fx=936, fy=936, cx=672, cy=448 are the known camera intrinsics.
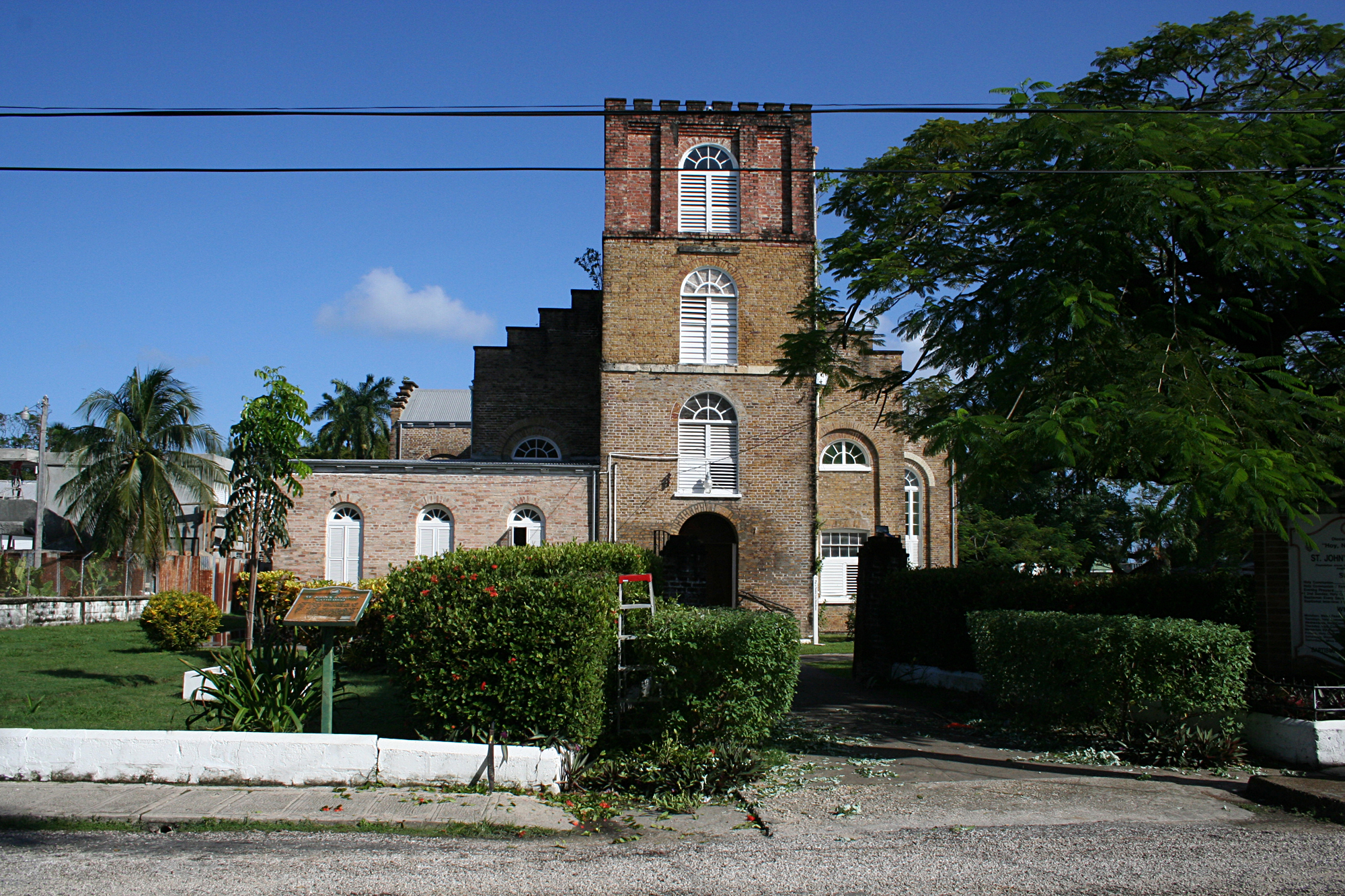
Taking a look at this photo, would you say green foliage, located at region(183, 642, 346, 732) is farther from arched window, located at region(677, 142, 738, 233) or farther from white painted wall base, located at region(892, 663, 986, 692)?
arched window, located at region(677, 142, 738, 233)

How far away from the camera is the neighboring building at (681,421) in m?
23.8

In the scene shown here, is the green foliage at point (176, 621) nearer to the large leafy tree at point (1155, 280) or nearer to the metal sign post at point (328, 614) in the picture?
the metal sign post at point (328, 614)

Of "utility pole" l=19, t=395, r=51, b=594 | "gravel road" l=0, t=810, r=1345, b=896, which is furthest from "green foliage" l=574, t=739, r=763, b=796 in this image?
"utility pole" l=19, t=395, r=51, b=594

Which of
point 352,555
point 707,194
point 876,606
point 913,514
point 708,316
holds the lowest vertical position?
point 876,606

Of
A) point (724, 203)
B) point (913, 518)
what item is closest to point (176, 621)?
point (724, 203)

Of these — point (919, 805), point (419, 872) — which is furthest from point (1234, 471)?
point (419, 872)

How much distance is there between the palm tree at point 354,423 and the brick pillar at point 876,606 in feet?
158

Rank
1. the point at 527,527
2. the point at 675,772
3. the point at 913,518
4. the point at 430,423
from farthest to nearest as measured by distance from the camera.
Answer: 1. the point at 430,423
2. the point at 913,518
3. the point at 527,527
4. the point at 675,772

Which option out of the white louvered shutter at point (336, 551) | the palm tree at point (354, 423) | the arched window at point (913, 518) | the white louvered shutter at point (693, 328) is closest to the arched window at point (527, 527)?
the white louvered shutter at point (336, 551)

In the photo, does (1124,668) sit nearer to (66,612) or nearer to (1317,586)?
(1317,586)

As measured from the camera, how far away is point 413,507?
23750mm

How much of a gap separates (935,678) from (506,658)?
893 centimetres

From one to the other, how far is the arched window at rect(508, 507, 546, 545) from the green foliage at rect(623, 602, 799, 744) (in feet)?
51.8

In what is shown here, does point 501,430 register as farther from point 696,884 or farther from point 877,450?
point 696,884
